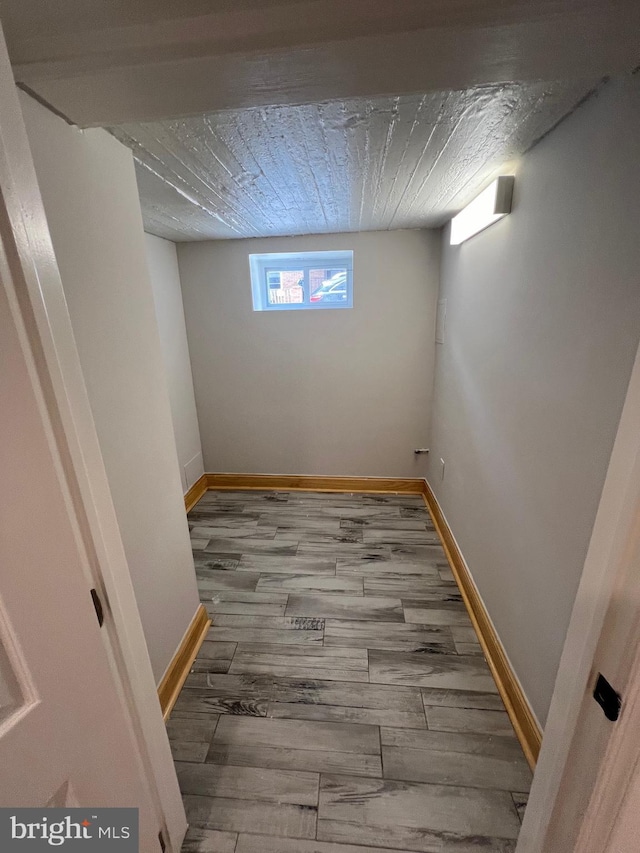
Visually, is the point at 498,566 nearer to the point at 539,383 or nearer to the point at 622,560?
the point at 539,383

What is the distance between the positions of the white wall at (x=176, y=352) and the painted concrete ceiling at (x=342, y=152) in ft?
1.78

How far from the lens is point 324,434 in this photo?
3105 mm

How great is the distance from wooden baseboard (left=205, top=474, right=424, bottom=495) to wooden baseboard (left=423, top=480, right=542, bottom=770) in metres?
0.75

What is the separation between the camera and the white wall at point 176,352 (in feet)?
A: 8.20

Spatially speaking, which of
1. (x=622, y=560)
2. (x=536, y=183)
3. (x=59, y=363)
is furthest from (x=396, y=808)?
(x=536, y=183)

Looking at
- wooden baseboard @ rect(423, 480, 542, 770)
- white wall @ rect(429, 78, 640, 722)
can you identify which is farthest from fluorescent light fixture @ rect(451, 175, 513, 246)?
wooden baseboard @ rect(423, 480, 542, 770)

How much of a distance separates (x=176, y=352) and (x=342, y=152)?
1.99m

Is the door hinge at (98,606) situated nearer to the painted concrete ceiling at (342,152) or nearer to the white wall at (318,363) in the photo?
the painted concrete ceiling at (342,152)

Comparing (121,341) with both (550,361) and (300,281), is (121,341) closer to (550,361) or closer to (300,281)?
(550,361)

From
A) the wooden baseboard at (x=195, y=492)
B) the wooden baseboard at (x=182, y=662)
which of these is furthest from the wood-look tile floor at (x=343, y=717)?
the wooden baseboard at (x=195, y=492)

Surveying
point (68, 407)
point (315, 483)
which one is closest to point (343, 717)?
point (68, 407)

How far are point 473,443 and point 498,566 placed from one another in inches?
24.7

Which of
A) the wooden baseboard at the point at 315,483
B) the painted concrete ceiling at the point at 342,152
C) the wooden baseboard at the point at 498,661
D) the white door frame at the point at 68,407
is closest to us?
the white door frame at the point at 68,407

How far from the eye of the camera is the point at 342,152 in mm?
1256
